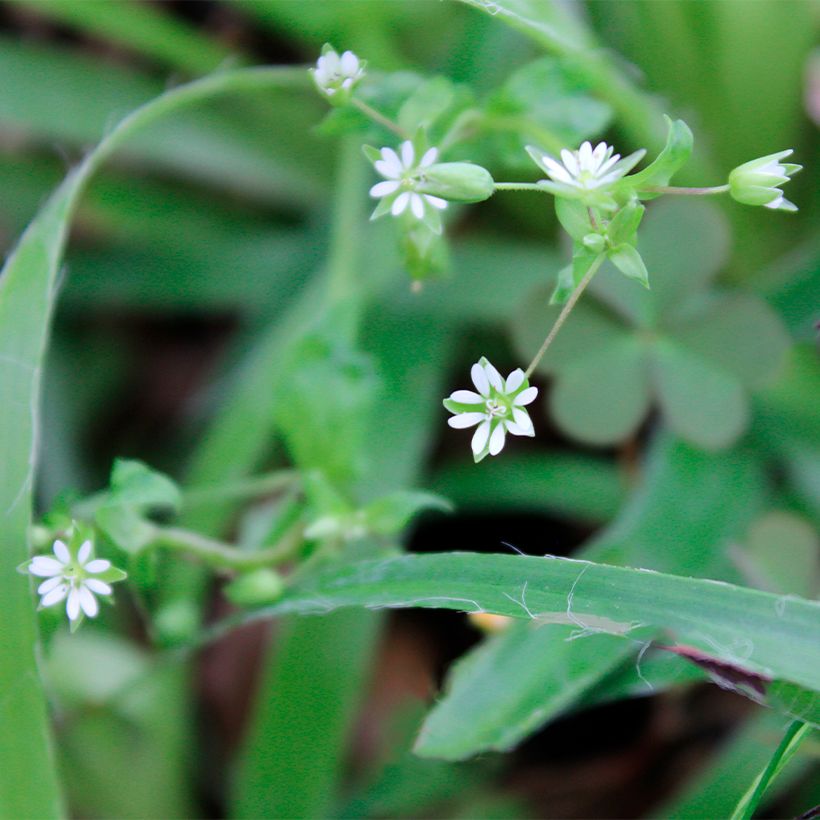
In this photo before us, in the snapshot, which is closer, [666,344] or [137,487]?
[137,487]

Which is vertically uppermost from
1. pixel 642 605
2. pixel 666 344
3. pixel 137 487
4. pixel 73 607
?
pixel 666 344

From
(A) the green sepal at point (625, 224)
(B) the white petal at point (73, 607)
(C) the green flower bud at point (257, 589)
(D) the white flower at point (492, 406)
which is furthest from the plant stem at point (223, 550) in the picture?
(A) the green sepal at point (625, 224)

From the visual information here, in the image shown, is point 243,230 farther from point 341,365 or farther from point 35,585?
point 35,585

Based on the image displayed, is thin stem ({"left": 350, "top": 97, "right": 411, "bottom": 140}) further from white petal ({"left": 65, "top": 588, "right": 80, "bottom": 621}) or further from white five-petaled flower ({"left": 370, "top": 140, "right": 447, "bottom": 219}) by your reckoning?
white petal ({"left": 65, "top": 588, "right": 80, "bottom": 621})

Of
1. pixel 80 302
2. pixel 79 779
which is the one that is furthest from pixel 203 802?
pixel 80 302

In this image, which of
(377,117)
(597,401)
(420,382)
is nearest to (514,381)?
(377,117)

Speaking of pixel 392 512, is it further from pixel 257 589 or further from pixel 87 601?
pixel 87 601

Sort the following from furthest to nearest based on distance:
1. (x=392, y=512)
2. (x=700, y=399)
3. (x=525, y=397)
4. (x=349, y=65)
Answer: (x=700, y=399)
(x=392, y=512)
(x=349, y=65)
(x=525, y=397)
